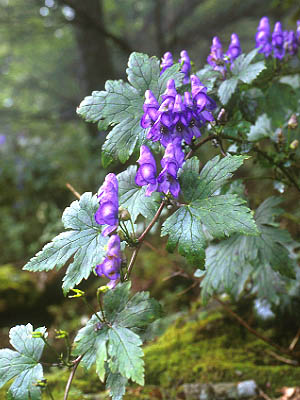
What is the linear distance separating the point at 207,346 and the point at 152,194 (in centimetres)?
123

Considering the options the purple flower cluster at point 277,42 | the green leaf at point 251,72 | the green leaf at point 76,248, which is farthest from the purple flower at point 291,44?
the green leaf at point 76,248

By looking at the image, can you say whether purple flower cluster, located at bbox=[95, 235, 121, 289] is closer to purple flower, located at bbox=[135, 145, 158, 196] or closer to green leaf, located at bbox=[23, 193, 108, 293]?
green leaf, located at bbox=[23, 193, 108, 293]

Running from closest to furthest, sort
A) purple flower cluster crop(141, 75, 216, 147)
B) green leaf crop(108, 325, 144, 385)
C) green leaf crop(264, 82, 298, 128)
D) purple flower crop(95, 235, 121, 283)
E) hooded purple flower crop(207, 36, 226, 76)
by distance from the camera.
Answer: green leaf crop(108, 325, 144, 385), purple flower crop(95, 235, 121, 283), purple flower cluster crop(141, 75, 216, 147), hooded purple flower crop(207, 36, 226, 76), green leaf crop(264, 82, 298, 128)

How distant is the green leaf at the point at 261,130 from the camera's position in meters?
1.76

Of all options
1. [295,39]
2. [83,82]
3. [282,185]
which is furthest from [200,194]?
[83,82]

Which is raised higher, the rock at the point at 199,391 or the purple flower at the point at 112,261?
the purple flower at the point at 112,261

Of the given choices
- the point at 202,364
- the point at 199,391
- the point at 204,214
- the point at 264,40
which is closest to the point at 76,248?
the point at 204,214

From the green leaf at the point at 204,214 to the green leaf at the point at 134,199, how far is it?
3.9 inches

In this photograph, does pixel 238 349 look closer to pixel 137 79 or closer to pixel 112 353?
pixel 112 353

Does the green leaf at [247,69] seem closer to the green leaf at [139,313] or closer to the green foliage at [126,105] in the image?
the green foliage at [126,105]

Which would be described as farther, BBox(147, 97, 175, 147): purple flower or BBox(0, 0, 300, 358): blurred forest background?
BBox(0, 0, 300, 358): blurred forest background

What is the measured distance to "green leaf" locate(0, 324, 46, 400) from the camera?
0.91m

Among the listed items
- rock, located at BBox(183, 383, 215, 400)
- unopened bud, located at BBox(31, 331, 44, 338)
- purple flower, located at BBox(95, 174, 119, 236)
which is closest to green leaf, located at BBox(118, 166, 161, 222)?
purple flower, located at BBox(95, 174, 119, 236)

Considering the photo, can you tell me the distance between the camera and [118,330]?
82 centimetres
